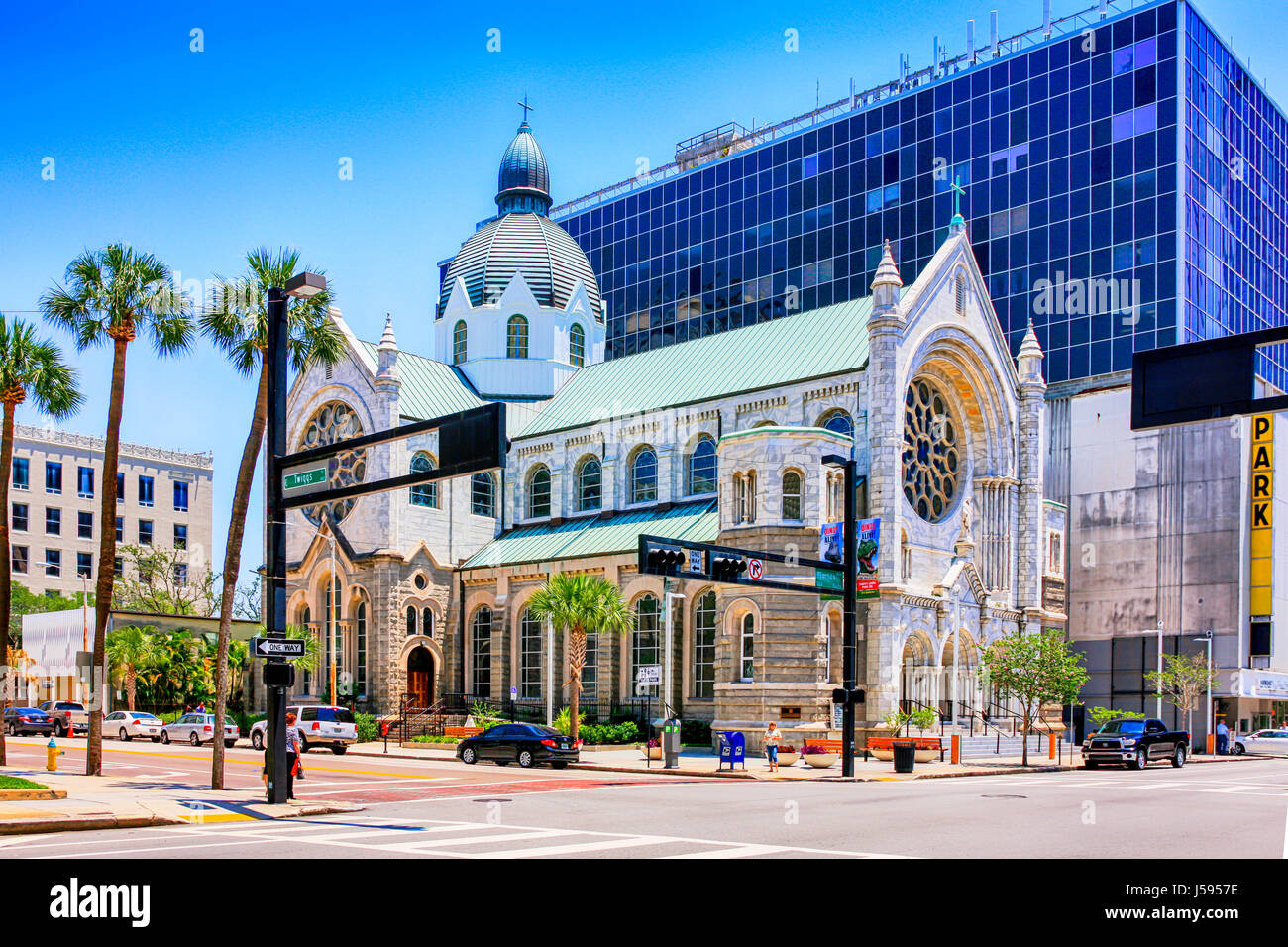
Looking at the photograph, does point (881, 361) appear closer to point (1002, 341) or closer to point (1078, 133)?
point (1002, 341)

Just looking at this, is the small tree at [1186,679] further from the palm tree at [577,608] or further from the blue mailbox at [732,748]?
the blue mailbox at [732,748]

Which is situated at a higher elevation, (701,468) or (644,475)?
(701,468)

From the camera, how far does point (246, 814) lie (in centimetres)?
2039

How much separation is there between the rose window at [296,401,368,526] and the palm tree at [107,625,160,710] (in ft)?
35.0

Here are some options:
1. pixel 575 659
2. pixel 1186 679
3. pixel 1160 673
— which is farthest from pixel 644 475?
pixel 1186 679

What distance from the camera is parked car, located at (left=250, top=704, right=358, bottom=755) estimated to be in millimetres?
43375

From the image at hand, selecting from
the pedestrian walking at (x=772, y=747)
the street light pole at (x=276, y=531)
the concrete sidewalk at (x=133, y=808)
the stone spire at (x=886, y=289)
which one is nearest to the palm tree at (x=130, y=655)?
the pedestrian walking at (x=772, y=747)

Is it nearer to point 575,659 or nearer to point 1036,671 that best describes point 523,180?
point 575,659

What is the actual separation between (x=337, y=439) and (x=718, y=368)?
17.0 meters

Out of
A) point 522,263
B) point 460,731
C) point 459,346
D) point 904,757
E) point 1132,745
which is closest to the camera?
point 904,757

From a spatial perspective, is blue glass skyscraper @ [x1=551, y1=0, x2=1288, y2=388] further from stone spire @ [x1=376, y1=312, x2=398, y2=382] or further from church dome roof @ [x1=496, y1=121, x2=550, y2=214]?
stone spire @ [x1=376, y1=312, x2=398, y2=382]

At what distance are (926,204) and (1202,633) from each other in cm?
3010

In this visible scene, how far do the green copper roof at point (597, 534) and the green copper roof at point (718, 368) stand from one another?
4636 mm

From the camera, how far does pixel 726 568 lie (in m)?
32.4
